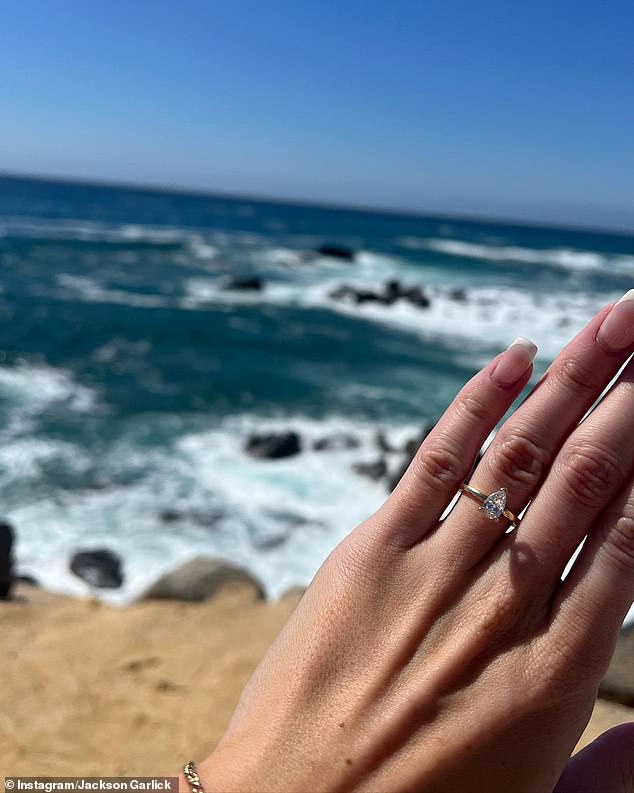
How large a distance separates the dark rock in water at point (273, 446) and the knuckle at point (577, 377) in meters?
9.67

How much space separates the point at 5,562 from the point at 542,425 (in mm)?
5906

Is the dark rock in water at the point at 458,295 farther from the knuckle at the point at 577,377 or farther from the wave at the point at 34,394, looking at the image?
the knuckle at the point at 577,377

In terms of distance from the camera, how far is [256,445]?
11.5m

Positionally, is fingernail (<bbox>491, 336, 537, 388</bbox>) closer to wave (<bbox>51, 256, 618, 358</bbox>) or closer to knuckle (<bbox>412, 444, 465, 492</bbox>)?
knuckle (<bbox>412, 444, 465, 492</bbox>)

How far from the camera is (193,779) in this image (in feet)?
5.23

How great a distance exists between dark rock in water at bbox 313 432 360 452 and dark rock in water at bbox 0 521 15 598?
6.06 metres

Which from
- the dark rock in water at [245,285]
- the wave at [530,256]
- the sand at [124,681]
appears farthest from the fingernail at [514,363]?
the wave at [530,256]

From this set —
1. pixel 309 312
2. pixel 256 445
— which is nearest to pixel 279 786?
pixel 256 445

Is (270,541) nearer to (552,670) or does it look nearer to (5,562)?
(5,562)

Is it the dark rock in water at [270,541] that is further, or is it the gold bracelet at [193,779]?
the dark rock in water at [270,541]

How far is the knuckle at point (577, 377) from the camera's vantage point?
173cm

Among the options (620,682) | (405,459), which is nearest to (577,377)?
(620,682)

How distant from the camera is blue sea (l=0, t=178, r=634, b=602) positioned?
8.70 meters

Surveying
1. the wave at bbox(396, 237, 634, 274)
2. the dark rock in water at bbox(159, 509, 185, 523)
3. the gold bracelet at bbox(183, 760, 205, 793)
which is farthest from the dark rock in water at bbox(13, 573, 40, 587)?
the wave at bbox(396, 237, 634, 274)
